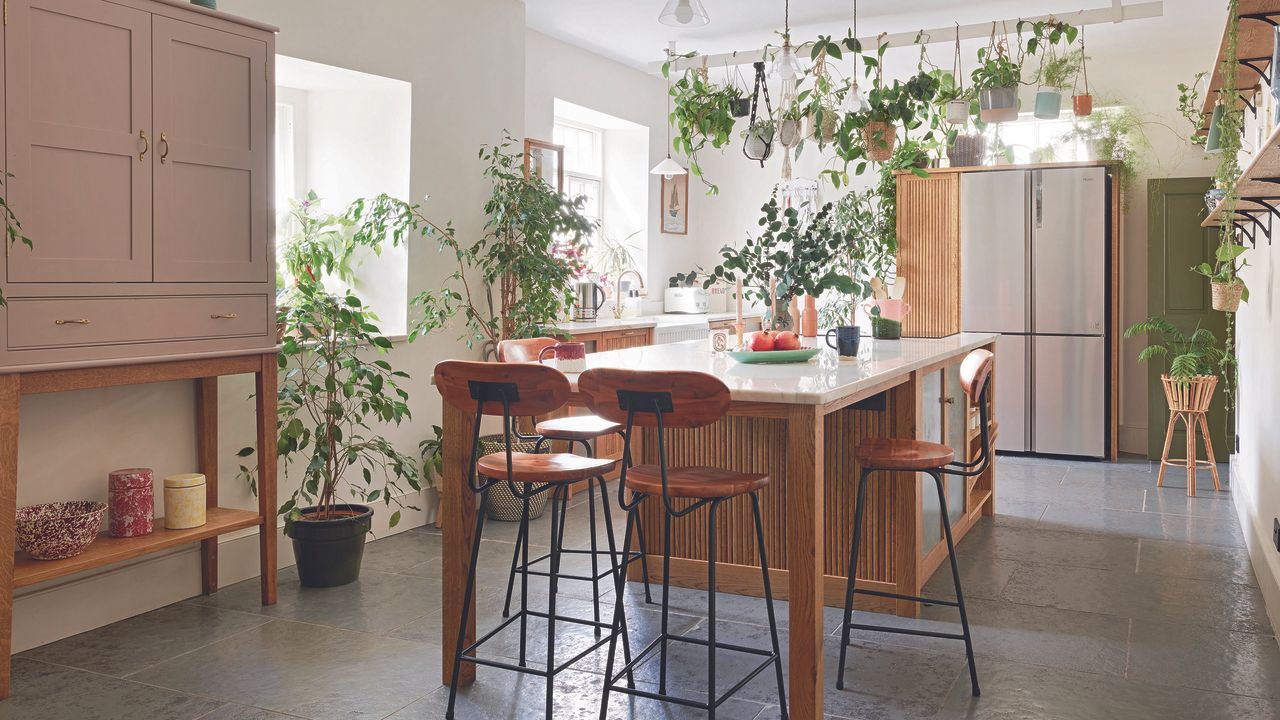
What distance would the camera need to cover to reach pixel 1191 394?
5867 millimetres

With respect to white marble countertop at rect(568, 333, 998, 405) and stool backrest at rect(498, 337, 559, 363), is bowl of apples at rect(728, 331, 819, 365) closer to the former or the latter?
white marble countertop at rect(568, 333, 998, 405)

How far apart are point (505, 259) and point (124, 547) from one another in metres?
2.32

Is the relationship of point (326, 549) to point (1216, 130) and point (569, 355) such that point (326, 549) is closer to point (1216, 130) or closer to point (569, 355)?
point (569, 355)

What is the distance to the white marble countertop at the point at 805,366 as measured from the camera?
2611 mm

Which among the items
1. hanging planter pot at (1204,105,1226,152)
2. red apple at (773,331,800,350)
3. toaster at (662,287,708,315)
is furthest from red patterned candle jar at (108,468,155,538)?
toaster at (662,287,708,315)

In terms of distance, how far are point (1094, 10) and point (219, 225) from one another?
4.72 m

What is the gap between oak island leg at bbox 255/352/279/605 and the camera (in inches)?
146

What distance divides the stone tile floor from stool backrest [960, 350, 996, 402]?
831 millimetres

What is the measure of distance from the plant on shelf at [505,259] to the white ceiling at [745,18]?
1219 mm

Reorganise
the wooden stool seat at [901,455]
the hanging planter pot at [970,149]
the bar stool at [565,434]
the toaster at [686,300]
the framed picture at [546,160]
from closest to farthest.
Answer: the wooden stool seat at [901,455], the bar stool at [565,434], the framed picture at [546,160], the hanging planter pot at [970,149], the toaster at [686,300]

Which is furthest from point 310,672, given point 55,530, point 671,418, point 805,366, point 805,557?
point 805,366

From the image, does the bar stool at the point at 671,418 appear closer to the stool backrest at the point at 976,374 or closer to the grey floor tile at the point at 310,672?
the grey floor tile at the point at 310,672

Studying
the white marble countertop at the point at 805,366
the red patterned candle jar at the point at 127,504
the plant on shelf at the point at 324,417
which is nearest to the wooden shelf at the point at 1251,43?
the white marble countertop at the point at 805,366

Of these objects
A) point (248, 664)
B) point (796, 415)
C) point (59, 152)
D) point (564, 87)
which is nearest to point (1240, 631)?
point (796, 415)
